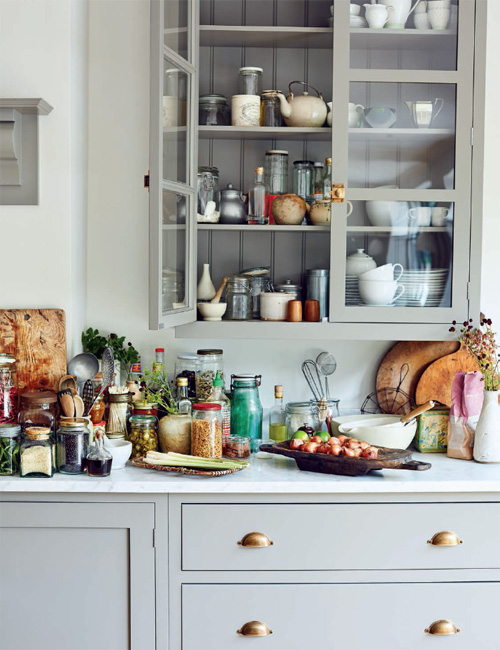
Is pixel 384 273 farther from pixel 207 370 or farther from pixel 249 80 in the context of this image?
pixel 249 80

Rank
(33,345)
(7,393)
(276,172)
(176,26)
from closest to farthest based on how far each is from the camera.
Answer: (176,26) → (7,393) → (33,345) → (276,172)

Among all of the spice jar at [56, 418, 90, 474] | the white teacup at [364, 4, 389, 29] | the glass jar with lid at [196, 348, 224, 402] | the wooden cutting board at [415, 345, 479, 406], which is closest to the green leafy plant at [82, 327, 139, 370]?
the glass jar with lid at [196, 348, 224, 402]

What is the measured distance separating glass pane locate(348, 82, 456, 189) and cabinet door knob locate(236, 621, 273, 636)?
1.46 metres

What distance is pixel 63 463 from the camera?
228 cm

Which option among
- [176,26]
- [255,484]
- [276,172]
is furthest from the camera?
[276,172]

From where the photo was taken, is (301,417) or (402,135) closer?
(402,135)

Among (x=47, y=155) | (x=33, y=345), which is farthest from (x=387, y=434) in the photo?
(x=47, y=155)

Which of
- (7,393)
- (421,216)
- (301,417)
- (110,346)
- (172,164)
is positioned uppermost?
(172,164)

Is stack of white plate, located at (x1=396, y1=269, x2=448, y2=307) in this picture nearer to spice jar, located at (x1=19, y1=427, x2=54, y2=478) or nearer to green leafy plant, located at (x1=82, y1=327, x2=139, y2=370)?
green leafy plant, located at (x1=82, y1=327, x2=139, y2=370)

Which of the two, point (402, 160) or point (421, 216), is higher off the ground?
point (402, 160)

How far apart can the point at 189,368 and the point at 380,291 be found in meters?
0.78

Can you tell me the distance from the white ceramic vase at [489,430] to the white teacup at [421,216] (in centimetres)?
61

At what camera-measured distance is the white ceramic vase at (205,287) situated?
2.62m

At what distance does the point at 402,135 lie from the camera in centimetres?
247
